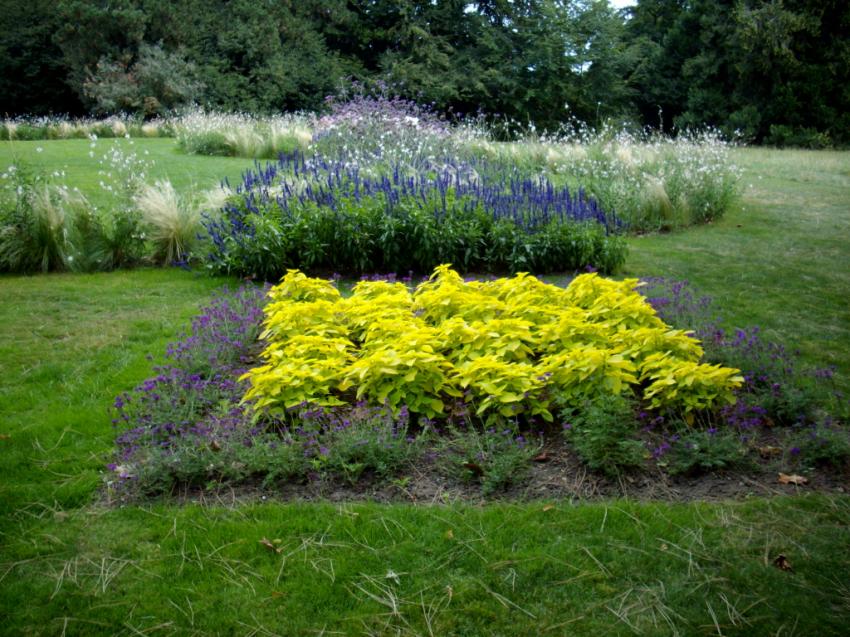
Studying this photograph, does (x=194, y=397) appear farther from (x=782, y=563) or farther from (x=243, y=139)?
(x=243, y=139)

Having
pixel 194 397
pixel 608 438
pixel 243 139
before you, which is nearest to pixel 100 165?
pixel 243 139

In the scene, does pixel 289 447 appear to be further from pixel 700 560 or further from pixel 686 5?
pixel 686 5

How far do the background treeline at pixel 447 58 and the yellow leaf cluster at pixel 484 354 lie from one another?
66.4 ft

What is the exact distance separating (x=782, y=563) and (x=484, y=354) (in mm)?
1802

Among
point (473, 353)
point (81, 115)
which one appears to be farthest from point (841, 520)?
point (81, 115)

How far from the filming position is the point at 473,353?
4035 mm

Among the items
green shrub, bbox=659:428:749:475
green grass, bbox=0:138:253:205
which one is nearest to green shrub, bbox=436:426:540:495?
green shrub, bbox=659:428:749:475

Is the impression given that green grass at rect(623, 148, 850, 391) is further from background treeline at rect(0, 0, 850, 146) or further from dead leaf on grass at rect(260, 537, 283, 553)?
background treeline at rect(0, 0, 850, 146)

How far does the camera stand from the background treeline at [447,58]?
2348 cm

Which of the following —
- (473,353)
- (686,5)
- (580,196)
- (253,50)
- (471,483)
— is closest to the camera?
(471,483)

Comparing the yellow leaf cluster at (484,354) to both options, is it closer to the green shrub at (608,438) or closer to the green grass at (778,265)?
the green shrub at (608,438)

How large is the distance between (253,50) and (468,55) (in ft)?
26.3

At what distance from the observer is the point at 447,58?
26812 mm

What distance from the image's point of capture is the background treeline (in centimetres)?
2348
